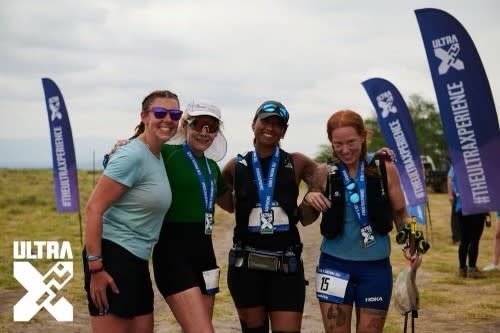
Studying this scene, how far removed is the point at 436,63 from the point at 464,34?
0.48m

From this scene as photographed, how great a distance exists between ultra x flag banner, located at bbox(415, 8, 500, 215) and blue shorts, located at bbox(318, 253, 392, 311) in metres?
4.04

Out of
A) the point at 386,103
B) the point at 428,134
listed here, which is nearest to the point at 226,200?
the point at 386,103

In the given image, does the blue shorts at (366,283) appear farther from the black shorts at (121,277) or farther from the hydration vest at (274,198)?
the black shorts at (121,277)

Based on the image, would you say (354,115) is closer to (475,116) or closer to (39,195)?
(475,116)

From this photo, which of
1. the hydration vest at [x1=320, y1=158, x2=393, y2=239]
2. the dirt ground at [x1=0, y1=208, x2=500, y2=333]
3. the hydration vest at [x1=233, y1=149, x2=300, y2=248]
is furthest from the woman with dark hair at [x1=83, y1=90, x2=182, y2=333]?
the dirt ground at [x1=0, y1=208, x2=500, y2=333]

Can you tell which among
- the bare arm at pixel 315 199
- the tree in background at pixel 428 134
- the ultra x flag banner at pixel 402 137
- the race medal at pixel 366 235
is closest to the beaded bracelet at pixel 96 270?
the bare arm at pixel 315 199

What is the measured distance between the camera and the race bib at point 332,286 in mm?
3748

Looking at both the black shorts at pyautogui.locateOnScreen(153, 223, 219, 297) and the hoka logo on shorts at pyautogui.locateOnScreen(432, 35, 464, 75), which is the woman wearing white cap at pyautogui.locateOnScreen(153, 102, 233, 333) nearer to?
the black shorts at pyautogui.locateOnScreen(153, 223, 219, 297)

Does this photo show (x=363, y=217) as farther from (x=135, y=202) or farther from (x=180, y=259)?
(x=135, y=202)

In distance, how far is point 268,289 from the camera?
4.08 metres

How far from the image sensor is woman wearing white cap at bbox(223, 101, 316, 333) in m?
3.99

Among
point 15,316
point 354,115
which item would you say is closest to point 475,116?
point 354,115

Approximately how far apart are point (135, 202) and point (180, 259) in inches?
23.0

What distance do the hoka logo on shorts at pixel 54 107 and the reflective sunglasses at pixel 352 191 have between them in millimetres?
10389
